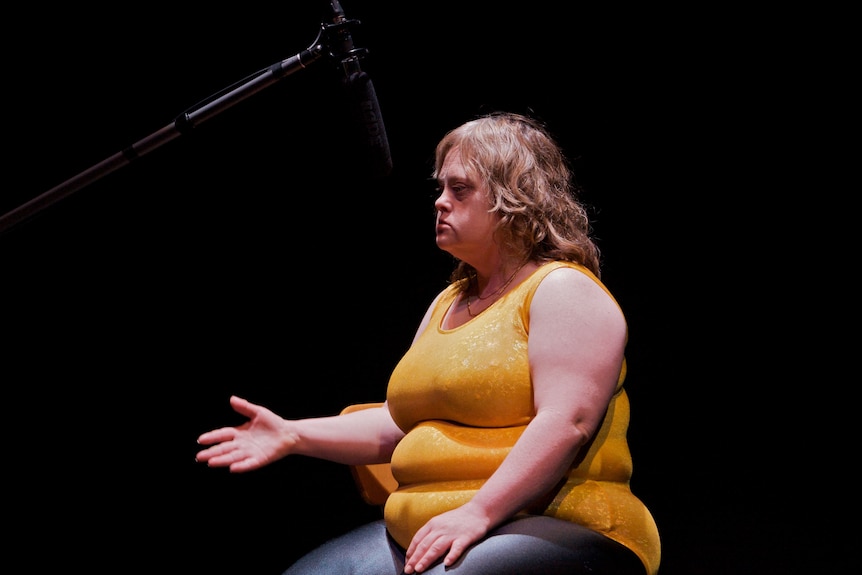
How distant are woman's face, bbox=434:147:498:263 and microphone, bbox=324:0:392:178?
5.8 inches

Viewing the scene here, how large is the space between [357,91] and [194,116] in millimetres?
283

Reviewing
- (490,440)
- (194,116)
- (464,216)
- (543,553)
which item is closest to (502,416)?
(490,440)

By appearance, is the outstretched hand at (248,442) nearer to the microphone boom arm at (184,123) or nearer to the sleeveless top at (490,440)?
the sleeveless top at (490,440)

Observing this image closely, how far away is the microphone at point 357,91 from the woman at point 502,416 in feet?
0.57

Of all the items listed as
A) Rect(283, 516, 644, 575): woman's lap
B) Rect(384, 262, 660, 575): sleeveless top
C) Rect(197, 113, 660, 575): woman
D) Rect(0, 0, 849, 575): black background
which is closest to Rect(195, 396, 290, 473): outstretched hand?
Rect(197, 113, 660, 575): woman

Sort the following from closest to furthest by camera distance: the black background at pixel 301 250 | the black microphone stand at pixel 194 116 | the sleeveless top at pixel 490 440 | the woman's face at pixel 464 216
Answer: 1. the sleeveless top at pixel 490 440
2. the black microphone stand at pixel 194 116
3. the woman's face at pixel 464 216
4. the black background at pixel 301 250

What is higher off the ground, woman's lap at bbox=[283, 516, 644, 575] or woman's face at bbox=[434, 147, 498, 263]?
woman's face at bbox=[434, 147, 498, 263]

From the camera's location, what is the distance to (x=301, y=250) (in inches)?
90.0

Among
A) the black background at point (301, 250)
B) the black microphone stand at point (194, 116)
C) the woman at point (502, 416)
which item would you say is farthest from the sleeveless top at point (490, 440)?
the black background at point (301, 250)

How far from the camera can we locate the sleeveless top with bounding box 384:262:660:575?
1.26m

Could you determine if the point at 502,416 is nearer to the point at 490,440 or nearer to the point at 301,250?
the point at 490,440

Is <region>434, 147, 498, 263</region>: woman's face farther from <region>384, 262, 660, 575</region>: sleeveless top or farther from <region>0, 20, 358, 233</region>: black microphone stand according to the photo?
<region>0, 20, 358, 233</region>: black microphone stand

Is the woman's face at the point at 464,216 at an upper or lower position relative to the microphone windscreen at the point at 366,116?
lower

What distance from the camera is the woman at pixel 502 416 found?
1174 millimetres
